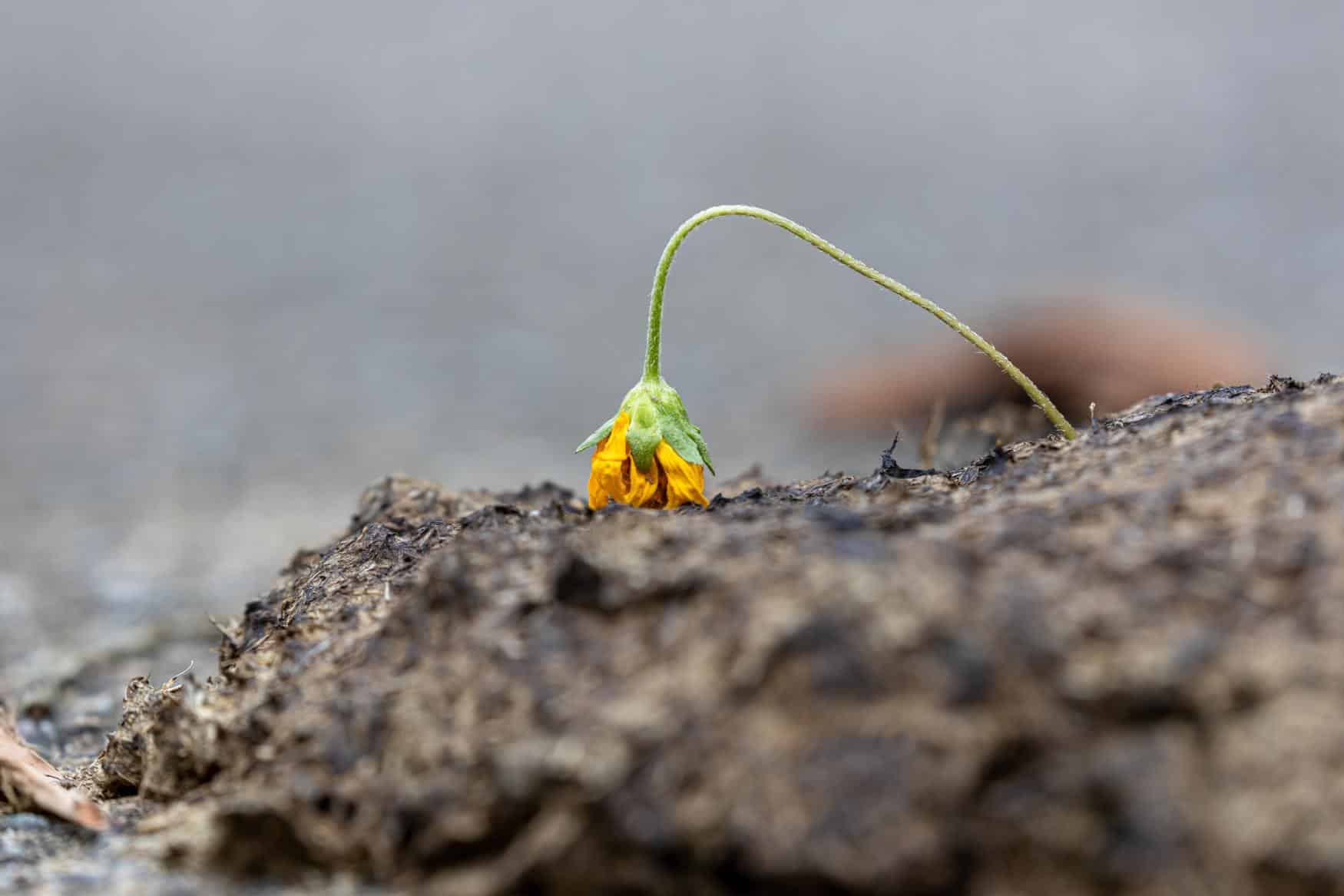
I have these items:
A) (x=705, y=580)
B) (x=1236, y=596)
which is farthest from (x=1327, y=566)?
(x=705, y=580)

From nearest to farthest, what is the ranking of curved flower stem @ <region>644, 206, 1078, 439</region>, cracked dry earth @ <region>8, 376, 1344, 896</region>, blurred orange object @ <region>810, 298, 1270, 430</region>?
cracked dry earth @ <region>8, 376, 1344, 896</region> → curved flower stem @ <region>644, 206, 1078, 439</region> → blurred orange object @ <region>810, 298, 1270, 430</region>

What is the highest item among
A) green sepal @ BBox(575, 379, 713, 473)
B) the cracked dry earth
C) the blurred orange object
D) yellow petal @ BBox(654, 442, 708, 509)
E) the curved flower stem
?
the blurred orange object

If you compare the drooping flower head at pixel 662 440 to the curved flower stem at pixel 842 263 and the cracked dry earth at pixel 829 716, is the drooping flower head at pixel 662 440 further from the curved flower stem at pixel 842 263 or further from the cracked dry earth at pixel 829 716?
the cracked dry earth at pixel 829 716

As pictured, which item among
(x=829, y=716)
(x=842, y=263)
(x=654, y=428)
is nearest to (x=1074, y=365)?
(x=842, y=263)

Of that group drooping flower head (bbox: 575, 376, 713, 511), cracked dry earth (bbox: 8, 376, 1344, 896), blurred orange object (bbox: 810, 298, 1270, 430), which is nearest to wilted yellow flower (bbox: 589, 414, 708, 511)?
drooping flower head (bbox: 575, 376, 713, 511)

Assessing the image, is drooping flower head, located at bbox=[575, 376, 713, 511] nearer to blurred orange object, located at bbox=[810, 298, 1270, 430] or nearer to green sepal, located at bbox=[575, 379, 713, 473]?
green sepal, located at bbox=[575, 379, 713, 473]

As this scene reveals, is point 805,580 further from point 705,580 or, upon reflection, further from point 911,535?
point 911,535

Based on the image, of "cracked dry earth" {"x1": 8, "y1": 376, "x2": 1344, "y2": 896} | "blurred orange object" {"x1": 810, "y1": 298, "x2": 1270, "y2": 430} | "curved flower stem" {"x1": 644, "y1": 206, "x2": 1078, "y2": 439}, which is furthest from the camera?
"blurred orange object" {"x1": 810, "y1": 298, "x2": 1270, "y2": 430}
